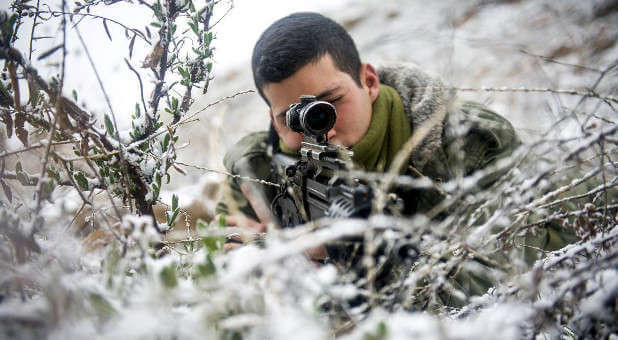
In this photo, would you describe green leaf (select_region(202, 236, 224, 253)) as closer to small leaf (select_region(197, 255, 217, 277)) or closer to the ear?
small leaf (select_region(197, 255, 217, 277))

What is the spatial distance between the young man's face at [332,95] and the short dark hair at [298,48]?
4cm

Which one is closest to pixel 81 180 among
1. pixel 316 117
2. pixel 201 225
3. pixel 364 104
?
pixel 201 225

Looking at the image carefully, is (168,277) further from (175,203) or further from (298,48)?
(298,48)

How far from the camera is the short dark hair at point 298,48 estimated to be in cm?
158

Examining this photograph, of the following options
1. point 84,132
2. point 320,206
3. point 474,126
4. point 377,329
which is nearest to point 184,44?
point 84,132

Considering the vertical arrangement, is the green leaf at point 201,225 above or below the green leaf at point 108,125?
below

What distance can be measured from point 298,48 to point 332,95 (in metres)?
0.28

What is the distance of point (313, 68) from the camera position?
158cm

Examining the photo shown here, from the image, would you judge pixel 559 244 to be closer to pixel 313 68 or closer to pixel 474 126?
pixel 474 126

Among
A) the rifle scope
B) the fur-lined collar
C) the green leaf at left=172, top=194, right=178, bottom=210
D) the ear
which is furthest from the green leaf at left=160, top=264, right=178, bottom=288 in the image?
the ear

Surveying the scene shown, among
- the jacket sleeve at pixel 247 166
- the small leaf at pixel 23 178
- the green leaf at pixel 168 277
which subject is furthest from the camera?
the jacket sleeve at pixel 247 166

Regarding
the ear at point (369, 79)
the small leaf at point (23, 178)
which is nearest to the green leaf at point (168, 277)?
the small leaf at point (23, 178)

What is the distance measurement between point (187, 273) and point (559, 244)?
1.47m

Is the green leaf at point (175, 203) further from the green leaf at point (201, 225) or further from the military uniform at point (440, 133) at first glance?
the military uniform at point (440, 133)
